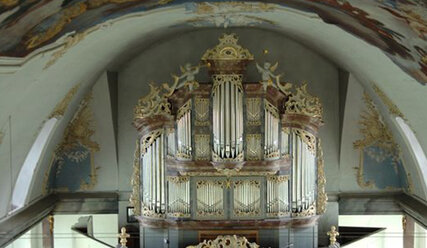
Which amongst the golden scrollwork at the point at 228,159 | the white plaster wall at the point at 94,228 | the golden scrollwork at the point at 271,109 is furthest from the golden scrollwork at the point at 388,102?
the white plaster wall at the point at 94,228

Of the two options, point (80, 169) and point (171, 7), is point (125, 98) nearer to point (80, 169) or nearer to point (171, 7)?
point (80, 169)

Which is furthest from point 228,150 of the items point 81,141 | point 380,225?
point 380,225

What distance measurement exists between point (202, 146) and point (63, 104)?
317 cm

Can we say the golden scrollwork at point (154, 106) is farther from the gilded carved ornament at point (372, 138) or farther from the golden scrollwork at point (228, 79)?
the gilded carved ornament at point (372, 138)

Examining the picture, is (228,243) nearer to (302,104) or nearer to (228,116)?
(228,116)

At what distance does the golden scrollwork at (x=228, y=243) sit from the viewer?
41.3 ft

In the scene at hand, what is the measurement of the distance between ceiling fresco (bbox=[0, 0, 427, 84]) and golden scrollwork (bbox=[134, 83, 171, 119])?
2386 mm

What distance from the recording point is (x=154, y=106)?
42.9 feet

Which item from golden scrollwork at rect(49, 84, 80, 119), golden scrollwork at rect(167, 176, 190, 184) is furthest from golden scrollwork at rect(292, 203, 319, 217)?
golden scrollwork at rect(49, 84, 80, 119)

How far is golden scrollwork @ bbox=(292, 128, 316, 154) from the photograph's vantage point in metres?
13.1

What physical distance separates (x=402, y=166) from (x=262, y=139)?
435 centimetres

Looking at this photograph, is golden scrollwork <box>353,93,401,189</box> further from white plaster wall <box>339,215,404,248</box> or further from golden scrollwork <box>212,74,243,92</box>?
golden scrollwork <box>212,74,243,92</box>

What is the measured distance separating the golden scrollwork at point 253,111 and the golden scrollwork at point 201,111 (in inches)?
32.4

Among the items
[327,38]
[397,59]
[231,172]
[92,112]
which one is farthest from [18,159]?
[397,59]
